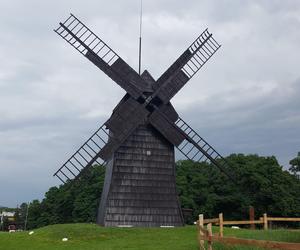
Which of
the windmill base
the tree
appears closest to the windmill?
the windmill base

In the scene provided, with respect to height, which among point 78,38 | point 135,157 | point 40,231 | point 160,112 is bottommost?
point 40,231

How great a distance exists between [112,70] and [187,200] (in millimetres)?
23183

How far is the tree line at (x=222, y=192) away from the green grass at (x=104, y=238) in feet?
51.1

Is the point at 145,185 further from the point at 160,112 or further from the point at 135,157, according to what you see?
the point at 160,112

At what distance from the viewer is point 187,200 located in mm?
47062

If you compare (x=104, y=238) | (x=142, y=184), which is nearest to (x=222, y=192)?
(x=142, y=184)

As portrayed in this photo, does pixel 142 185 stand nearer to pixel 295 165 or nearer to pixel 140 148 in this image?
pixel 140 148

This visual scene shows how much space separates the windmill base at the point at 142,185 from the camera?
2595 cm

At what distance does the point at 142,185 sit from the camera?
86.5ft

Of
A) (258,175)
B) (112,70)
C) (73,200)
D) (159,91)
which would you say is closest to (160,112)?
(159,91)

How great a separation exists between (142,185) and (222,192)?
2386 cm

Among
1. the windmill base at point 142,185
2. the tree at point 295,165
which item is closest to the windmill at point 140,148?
the windmill base at point 142,185

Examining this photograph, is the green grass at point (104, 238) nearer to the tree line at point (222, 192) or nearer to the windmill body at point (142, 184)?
the windmill body at point (142, 184)

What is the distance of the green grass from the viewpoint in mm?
20266
